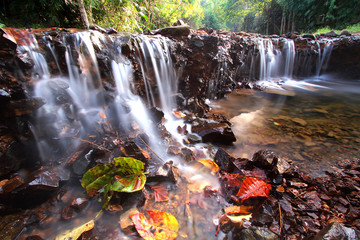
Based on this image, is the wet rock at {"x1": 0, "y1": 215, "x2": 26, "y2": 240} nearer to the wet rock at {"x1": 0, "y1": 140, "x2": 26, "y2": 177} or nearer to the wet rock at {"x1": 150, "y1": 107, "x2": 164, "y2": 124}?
the wet rock at {"x1": 0, "y1": 140, "x2": 26, "y2": 177}

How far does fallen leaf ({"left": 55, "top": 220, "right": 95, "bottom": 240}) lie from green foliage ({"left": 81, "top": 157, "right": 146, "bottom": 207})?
0.34 meters

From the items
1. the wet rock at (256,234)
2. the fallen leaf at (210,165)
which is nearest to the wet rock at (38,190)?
the fallen leaf at (210,165)

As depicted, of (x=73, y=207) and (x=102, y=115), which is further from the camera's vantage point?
(x=102, y=115)

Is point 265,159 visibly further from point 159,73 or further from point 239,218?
point 159,73

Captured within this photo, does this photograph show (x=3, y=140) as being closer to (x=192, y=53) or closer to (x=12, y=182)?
(x=12, y=182)

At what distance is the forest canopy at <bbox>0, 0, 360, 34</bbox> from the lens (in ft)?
16.1

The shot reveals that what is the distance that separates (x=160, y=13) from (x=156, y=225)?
12107 mm

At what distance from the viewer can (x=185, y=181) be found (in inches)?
92.3

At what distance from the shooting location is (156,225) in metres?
1.68

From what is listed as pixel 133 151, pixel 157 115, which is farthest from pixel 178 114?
pixel 133 151

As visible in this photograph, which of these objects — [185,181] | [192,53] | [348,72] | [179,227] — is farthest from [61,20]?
[348,72]

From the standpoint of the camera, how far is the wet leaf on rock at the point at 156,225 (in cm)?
156

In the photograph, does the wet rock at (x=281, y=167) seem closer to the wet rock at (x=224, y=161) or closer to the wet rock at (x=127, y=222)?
the wet rock at (x=224, y=161)

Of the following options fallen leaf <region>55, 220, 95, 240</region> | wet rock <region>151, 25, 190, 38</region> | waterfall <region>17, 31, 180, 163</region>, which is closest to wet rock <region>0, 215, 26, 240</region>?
fallen leaf <region>55, 220, 95, 240</region>
